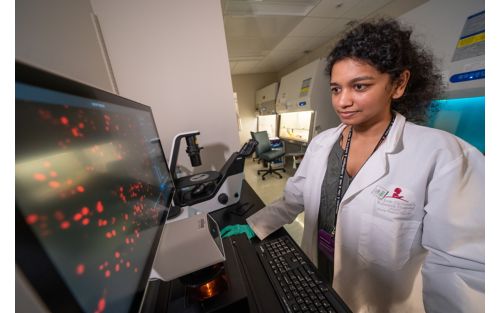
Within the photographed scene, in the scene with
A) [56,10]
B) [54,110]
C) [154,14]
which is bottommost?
[54,110]

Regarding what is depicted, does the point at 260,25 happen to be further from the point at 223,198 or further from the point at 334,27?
the point at 223,198

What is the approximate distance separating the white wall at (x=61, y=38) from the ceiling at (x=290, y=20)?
1.57 metres

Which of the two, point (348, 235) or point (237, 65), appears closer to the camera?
point (348, 235)

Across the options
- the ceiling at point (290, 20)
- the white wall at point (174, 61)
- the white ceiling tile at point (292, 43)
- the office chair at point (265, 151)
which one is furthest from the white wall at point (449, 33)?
the office chair at point (265, 151)

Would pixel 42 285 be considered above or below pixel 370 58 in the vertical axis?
below

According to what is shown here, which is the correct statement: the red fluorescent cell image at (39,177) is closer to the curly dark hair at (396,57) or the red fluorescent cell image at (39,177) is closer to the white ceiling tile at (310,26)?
the curly dark hair at (396,57)

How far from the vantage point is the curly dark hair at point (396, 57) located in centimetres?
71

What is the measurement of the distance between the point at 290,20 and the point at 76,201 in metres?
3.00

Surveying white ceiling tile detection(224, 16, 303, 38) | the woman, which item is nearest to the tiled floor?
the woman

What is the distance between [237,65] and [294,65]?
4.89 feet

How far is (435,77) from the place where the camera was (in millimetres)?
863

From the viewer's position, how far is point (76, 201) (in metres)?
0.22

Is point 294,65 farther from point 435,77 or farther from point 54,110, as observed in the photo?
point 54,110

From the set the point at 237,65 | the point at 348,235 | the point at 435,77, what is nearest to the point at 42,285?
the point at 348,235
